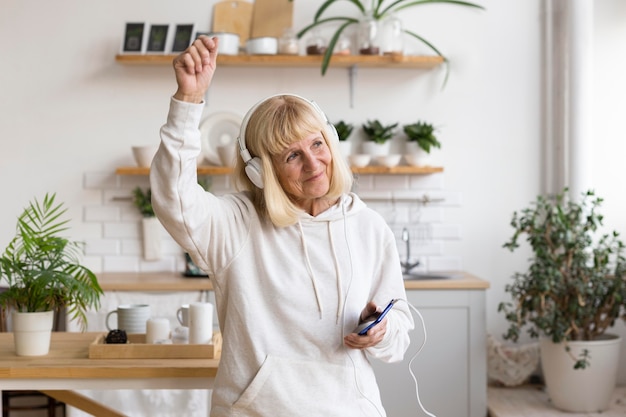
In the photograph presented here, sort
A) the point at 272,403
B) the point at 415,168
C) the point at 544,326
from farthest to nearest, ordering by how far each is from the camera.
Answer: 1. the point at 415,168
2. the point at 544,326
3. the point at 272,403

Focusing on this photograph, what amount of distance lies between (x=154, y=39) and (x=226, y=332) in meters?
3.17

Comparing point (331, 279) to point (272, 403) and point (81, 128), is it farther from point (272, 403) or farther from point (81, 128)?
point (81, 128)

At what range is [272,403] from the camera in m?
1.91

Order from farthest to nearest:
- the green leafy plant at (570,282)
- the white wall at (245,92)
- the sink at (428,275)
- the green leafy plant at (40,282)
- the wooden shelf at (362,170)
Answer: the white wall at (245,92)
the wooden shelf at (362,170)
the sink at (428,275)
the green leafy plant at (570,282)
the green leafy plant at (40,282)

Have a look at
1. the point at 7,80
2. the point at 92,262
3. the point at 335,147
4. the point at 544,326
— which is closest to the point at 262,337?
the point at 335,147

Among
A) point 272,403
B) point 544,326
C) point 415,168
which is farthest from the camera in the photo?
point 415,168

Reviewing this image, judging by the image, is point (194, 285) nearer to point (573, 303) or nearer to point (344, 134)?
point (344, 134)

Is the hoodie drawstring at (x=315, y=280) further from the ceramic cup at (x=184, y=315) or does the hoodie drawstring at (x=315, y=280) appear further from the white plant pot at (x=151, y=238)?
the white plant pot at (x=151, y=238)

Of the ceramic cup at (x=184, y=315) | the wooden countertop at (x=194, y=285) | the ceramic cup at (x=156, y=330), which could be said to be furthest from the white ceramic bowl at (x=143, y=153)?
the ceramic cup at (x=156, y=330)

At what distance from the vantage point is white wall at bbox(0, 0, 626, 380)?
4.91 meters

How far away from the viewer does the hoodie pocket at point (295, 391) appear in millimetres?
1903

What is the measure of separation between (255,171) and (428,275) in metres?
2.87

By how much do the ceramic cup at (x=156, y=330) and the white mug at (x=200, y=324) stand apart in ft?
0.33

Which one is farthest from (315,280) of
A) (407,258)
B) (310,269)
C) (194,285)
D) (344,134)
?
(344,134)
